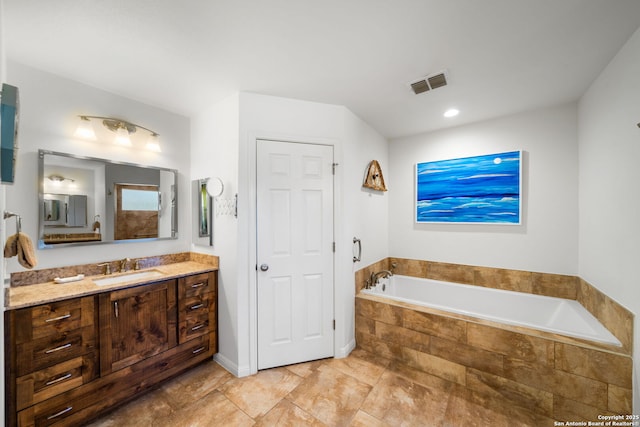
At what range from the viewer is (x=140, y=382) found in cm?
181

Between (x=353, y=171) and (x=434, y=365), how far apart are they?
1.90 metres

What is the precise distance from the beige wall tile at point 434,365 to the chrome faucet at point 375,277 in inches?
28.7

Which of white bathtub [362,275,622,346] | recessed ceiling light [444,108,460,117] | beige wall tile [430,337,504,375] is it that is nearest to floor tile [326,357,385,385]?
beige wall tile [430,337,504,375]

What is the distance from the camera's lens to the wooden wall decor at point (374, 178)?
2729mm

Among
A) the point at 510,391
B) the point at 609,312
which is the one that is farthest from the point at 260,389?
the point at 609,312

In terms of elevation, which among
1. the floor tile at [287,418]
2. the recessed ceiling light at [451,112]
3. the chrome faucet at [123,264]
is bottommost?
the floor tile at [287,418]

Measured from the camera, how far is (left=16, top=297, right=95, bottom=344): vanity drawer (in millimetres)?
1368

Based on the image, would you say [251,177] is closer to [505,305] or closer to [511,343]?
[511,343]

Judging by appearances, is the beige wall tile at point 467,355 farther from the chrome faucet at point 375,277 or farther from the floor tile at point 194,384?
the floor tile at point 194,384

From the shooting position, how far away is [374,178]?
2.83m

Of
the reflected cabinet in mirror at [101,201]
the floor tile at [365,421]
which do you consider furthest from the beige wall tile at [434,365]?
the reflected cabinet in mirror at [101,201]

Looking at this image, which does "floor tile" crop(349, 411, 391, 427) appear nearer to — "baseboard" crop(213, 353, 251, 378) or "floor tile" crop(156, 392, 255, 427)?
"floor tile" crop(156, 392, 255, 427)

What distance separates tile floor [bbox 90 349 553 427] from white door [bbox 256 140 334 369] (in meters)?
0.24

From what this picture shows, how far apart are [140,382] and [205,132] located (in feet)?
7.21
